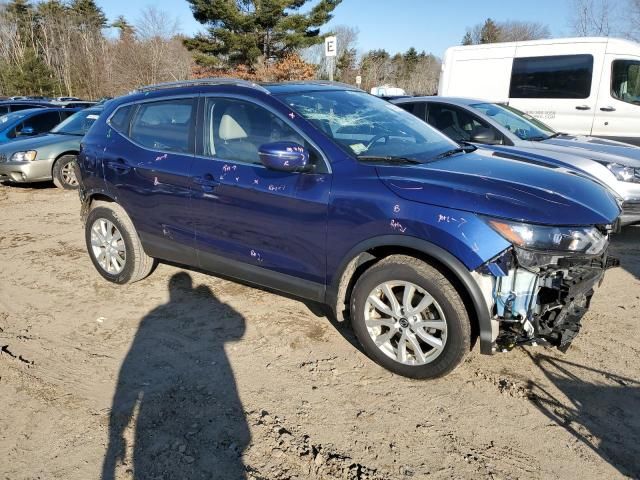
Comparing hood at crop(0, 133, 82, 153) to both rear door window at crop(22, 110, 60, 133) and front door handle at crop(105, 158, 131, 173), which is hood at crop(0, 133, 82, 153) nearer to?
rear door window at crop(22, 110, 60, 133)

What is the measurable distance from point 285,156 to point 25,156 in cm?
844

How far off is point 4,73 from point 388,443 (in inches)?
1684

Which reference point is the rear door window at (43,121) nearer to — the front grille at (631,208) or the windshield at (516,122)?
the windshield at (516,122)

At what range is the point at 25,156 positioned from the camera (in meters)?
9.44

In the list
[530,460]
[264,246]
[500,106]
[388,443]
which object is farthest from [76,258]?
[500,106]

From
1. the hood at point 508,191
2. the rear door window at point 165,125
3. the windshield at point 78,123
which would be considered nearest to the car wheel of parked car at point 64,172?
the windshield at point 78,123

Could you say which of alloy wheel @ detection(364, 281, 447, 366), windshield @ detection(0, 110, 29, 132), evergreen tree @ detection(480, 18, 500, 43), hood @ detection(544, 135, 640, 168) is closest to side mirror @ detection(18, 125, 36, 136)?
windshield @ detection(0, 110, 29, 132)

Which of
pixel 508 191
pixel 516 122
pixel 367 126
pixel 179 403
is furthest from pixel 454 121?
pixel 179 403

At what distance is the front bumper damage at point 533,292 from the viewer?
269 cm

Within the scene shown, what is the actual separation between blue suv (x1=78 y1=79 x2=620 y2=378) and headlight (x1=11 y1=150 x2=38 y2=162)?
246 inches

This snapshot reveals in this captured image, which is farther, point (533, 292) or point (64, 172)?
point (64, 172)

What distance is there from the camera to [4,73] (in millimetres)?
35812

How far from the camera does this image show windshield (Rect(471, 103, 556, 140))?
6.28m

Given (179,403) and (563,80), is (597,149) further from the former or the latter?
(179,403)
